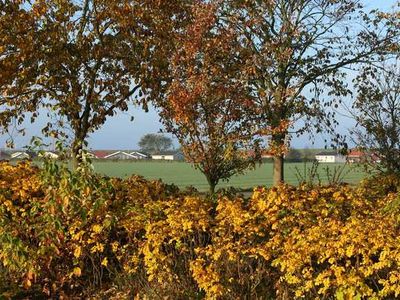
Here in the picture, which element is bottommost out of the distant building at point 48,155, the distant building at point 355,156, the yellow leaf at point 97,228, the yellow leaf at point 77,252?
the yellow leaf at point 77,252

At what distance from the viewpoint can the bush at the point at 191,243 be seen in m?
4.64

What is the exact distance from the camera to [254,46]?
13.2m

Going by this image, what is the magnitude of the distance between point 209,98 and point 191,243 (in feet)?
18.2

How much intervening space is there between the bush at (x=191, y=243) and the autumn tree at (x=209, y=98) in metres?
4.38

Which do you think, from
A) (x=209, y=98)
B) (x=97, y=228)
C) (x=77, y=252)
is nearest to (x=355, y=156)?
(x=209, y=98)

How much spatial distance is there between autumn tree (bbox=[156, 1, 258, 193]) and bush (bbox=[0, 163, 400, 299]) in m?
4.38

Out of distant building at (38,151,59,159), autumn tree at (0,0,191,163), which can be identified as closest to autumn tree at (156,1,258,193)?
autumn tree at (0,0,191,163)

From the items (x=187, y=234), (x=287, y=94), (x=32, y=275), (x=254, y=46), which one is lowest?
(x=32, y=275)

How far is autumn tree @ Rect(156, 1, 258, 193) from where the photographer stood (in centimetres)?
1055

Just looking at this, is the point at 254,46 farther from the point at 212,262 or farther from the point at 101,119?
the point at 212,262

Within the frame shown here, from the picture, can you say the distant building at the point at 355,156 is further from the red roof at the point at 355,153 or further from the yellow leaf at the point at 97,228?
the yellow leaf at the point at 97,228

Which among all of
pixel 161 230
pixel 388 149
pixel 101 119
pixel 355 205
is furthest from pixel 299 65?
pixel 161 230

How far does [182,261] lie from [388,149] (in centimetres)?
858

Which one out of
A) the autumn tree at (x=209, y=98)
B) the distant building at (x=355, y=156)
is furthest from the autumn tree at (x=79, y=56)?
the distant building at (x=355, y=156)
